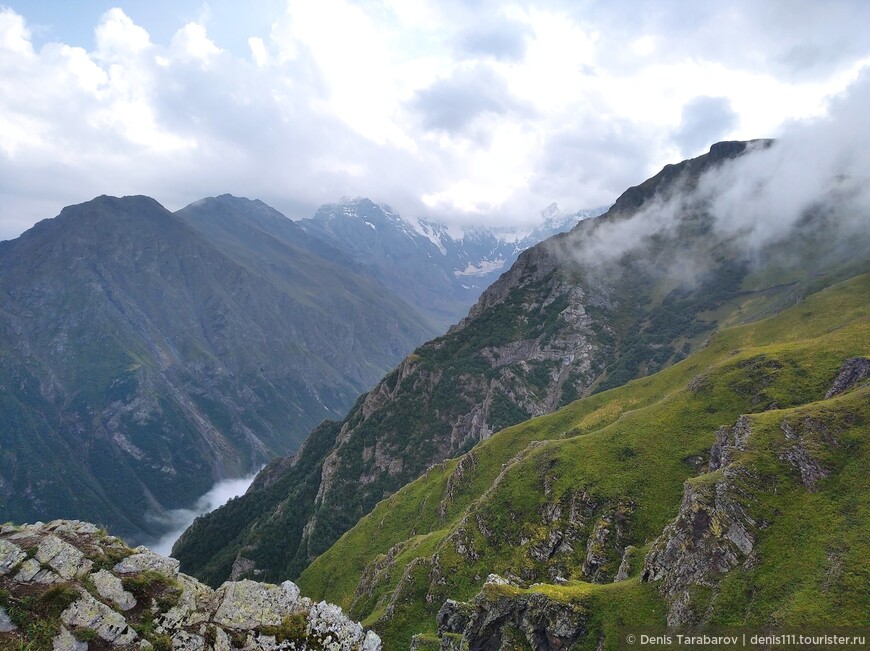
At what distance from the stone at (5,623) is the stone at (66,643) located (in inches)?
85.3

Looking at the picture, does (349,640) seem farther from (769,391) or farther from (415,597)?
(769,391)

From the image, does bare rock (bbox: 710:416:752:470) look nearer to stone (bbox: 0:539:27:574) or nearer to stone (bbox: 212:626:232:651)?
stone (bbox: 212:626:232:651)

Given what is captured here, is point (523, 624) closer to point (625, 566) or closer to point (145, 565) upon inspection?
point (625, 566)

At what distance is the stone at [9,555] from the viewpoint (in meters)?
29.9

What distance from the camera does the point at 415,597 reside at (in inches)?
2963

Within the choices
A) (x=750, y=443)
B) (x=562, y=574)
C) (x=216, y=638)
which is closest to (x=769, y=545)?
(x=750, y=443)

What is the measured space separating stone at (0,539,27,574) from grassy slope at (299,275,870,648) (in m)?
44.6

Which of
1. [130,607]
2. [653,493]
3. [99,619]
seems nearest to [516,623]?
[653,493]

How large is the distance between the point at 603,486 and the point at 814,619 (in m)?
36.8

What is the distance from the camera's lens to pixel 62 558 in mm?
31781

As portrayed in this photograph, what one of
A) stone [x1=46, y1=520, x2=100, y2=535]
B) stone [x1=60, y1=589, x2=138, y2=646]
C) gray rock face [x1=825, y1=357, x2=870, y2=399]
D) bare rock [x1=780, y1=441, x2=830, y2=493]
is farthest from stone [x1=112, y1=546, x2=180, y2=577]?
gray rock face [x1=825, y1=357, x2=870, y2=399]

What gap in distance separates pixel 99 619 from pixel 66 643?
1.86 m

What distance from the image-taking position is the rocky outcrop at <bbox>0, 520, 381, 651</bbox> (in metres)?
27.7

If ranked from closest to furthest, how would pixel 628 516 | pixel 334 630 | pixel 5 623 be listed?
pixel 5 623 → pixel 334 630 → pixel 628 516
